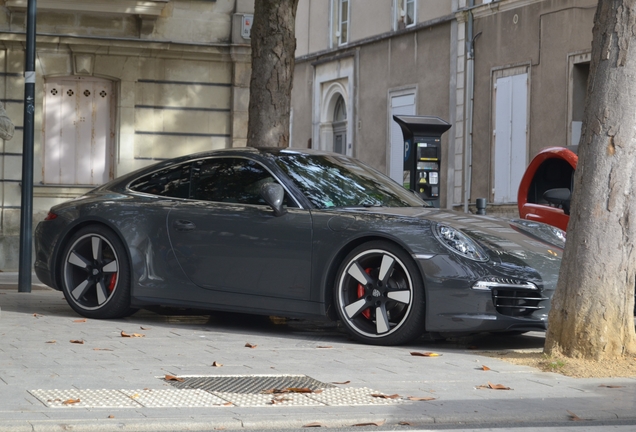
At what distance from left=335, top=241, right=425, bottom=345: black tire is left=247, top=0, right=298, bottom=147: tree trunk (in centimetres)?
524

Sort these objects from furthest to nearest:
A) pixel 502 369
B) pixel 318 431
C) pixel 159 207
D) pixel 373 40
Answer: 1. pixel 373 40
2. pixel 159 207
3. pixel 502 369
4. pixel 318 431

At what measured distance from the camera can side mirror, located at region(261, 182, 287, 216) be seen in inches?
321

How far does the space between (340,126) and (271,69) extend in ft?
75.1

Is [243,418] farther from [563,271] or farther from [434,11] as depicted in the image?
A: [434,11]

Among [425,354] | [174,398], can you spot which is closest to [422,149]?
[425,354]

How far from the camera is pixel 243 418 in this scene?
5.05 meters

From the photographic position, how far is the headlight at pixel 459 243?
24.8 ft

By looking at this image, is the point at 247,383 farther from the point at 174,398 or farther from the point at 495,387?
the point at 495,387

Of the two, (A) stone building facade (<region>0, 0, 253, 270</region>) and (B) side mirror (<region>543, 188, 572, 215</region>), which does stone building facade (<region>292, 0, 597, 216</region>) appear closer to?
(A) stone building facade (<region>0, 0, 253, 270</region>)

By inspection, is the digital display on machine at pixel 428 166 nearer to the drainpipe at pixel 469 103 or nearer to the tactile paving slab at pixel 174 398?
the tactile paving slab at pixel 174 398

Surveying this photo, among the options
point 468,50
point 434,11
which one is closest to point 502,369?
point 468,50

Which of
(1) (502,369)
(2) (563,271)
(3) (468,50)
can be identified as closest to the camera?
(1) (502,369)

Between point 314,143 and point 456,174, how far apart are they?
8.94 metres

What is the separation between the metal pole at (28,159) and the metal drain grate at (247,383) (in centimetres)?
631
